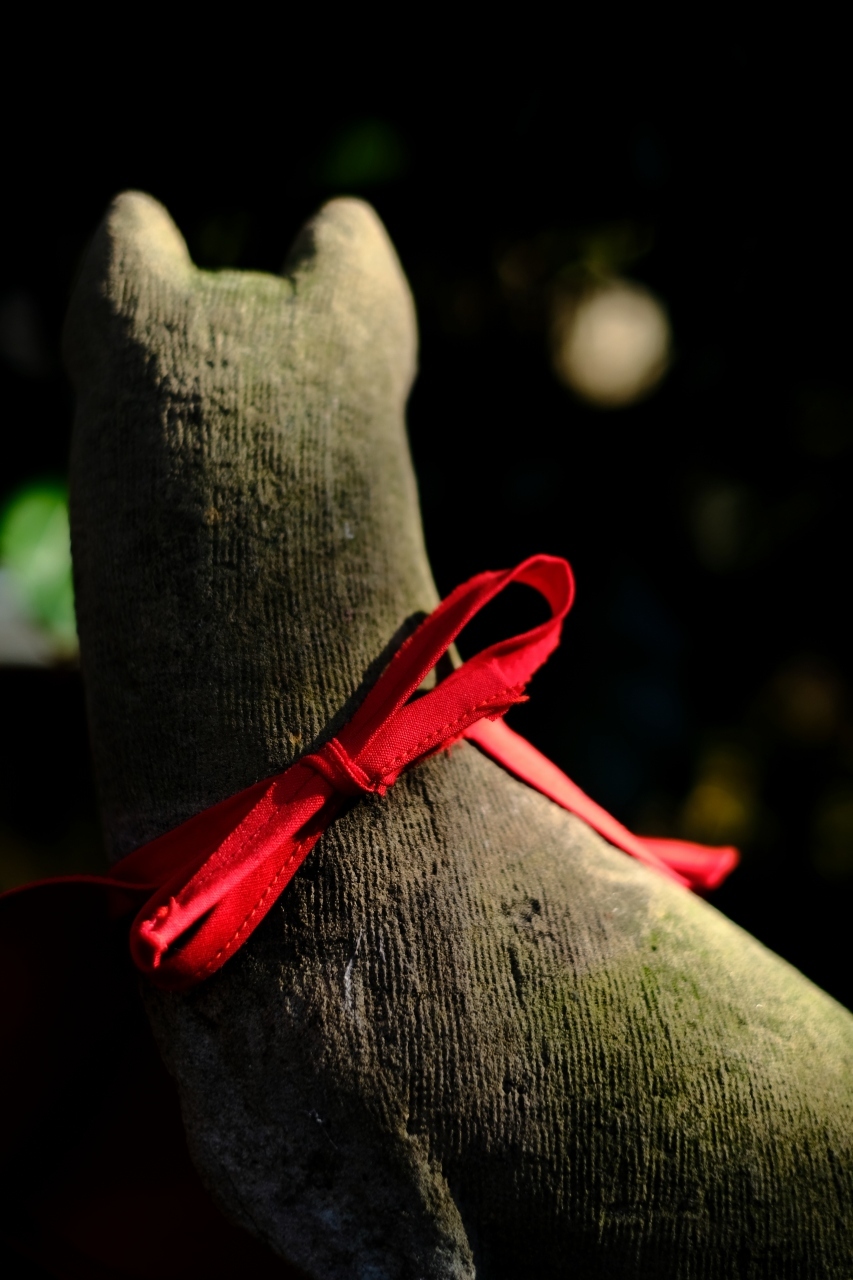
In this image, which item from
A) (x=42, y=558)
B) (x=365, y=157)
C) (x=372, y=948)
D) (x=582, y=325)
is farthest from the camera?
(x=582, y=325)

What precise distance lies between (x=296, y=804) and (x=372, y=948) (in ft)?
0.24

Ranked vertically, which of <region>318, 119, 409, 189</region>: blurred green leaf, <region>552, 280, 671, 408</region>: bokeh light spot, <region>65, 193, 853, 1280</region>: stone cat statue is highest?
<region>318, 119, 409, 189</region>: blurred green leaf

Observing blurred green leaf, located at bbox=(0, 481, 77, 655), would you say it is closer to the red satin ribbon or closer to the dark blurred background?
the dark blurred background

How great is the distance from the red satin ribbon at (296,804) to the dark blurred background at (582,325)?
45 centimetres

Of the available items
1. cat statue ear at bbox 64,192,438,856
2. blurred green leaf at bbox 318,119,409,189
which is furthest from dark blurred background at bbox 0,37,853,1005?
cat statue ear at bbox 64,192,438,856

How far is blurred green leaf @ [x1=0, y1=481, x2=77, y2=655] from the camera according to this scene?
89cm

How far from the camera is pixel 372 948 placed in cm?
50

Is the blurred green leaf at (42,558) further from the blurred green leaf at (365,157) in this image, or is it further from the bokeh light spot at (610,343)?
the bokeh light spot at (610,343)

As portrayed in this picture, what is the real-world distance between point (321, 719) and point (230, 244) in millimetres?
720

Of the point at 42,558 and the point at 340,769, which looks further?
the point at 42,558

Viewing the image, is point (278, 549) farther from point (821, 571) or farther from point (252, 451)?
point (821, 571)

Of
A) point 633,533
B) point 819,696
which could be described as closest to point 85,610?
point 633,533

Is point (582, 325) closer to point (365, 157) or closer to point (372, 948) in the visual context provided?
point (365, 157)

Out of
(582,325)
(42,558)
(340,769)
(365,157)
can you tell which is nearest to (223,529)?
(340,769)
